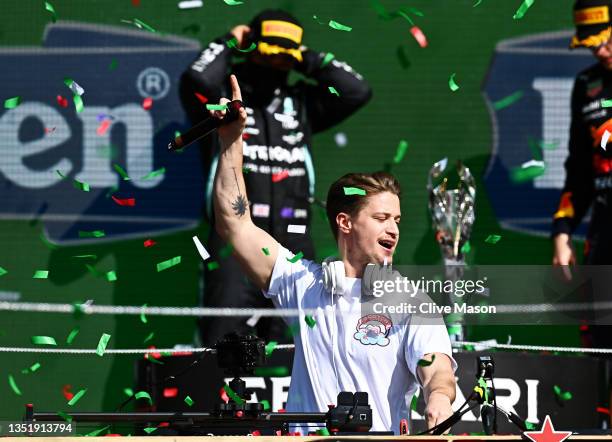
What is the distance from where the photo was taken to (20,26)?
8031 mm

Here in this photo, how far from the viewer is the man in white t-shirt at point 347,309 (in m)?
4.34

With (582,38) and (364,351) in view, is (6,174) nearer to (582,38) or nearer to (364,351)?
(582,38)

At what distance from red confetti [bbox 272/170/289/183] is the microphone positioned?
239 cm

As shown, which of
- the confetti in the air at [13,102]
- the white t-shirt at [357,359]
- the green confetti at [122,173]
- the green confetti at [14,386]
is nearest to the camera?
the white t-shirt at [357,359]

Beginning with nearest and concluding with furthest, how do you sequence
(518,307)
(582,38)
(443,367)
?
(443,367), (518,307), (582,38)

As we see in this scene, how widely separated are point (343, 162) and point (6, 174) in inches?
81.6

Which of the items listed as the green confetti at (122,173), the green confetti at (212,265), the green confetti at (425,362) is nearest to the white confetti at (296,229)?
the green confetti at (212,265)

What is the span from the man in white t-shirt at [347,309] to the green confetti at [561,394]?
4.26ft

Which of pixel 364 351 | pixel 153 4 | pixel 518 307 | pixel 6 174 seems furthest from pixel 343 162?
pixel 364 351

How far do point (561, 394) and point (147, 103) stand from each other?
3.52 m

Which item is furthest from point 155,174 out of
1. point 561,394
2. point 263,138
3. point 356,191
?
point 356,191

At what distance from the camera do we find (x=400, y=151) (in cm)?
794

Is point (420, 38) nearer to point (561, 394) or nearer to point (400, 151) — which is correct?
point (400, 151)

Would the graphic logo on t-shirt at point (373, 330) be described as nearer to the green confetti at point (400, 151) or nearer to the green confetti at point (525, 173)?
the green confetti at point (400, 151)
